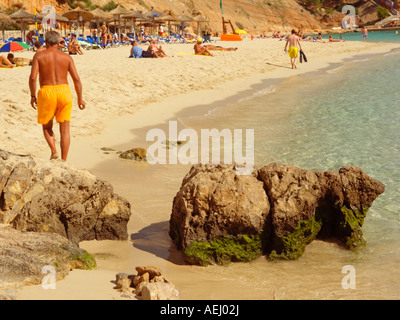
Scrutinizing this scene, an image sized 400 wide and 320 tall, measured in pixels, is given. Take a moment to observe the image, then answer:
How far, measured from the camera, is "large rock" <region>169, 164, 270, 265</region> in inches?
173

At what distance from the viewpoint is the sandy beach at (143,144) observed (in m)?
3.84

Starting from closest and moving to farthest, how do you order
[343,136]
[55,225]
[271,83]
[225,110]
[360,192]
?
[55,225], [360,192], [343,136], [225,110], [271,83]

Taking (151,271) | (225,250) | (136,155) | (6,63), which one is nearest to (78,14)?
(6,63)

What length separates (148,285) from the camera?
3.29 metres

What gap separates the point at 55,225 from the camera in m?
4.25

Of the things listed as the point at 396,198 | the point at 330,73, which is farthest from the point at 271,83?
the point at 396,198

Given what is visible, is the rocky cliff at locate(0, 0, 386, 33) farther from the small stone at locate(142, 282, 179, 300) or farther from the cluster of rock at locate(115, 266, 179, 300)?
the small stone at locate(142, 282, 179, 300)

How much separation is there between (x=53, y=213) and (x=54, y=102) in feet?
5.72

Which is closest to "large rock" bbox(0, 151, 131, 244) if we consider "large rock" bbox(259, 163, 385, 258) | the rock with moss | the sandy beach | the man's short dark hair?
the sandy beach

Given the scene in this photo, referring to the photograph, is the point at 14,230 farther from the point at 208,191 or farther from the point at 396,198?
the point at 396,198

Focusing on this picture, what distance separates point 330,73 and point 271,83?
4957 mm

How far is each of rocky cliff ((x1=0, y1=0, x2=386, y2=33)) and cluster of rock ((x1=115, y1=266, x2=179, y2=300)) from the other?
130 ft

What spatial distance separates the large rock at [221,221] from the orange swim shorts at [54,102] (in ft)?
6.30

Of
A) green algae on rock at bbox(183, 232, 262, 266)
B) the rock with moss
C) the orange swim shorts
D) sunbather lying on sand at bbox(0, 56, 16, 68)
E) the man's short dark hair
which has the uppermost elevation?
the man's short dark hair
